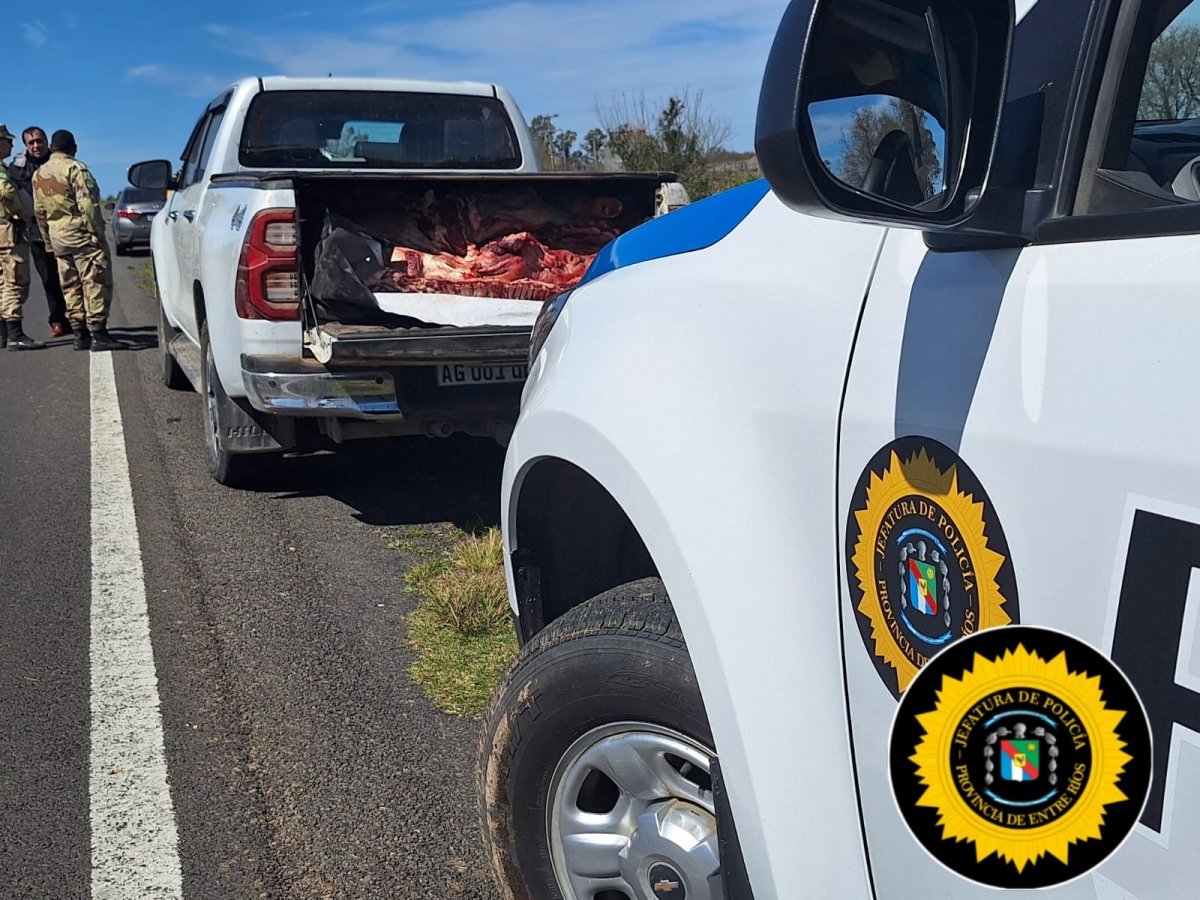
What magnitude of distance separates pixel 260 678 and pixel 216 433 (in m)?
2.33

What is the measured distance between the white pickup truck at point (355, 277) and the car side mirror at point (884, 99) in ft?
10.9

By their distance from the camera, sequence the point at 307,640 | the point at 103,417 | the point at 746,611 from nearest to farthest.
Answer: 1. the point at 746,611
2. the point at 307,640
3. the point at 103,417

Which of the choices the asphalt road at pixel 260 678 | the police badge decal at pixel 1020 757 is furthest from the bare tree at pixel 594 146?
the police badge decal at pixel 1020 757

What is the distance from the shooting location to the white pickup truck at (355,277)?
473 cm

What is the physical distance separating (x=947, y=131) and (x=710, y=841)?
119 cm

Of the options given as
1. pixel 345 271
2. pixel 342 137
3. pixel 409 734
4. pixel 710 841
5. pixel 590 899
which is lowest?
pixel 409 734

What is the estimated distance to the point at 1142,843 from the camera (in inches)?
45.7

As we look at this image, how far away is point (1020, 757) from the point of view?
50.4 inches

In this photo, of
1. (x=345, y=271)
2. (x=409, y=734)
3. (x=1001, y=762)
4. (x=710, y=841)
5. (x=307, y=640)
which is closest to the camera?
(x=1001, y=762)

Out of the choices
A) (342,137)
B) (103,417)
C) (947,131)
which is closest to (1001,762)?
(947,131)

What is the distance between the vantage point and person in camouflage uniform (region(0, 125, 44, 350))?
10789 millimetres

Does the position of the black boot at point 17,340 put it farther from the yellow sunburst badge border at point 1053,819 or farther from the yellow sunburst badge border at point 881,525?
the yellow sunburst badge border at point 1053,819

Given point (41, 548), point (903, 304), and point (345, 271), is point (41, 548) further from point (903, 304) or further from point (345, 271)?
point (903, 304)

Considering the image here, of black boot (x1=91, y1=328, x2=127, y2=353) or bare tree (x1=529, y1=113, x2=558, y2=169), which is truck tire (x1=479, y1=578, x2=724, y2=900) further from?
bare tree (x1=529, y1=113, x2=558, y2=169)
